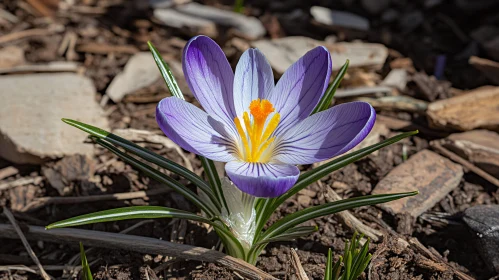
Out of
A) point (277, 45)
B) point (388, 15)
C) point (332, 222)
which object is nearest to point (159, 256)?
point (332, 222)

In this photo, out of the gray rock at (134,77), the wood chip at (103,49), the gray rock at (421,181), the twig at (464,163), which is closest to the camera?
the gray rock at (421,181)

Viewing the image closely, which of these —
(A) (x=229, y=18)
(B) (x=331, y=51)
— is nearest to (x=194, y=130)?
(B) (x=331, y=51)

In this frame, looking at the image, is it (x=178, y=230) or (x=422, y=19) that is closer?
(x=178, y=230)

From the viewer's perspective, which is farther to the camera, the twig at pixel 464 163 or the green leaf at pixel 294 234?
the twig at pixel 464 163

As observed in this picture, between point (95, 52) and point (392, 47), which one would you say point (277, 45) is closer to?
point (392, 47)

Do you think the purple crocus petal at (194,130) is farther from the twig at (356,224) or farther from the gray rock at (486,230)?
the gray rock at (486,230)

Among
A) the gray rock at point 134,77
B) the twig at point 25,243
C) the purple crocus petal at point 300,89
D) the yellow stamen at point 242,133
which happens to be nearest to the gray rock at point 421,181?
the purple crocus petal at point 300,89

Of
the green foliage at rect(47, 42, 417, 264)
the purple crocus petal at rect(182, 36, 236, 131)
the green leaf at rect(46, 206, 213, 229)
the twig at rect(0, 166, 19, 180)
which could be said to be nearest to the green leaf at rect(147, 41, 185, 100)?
the green foliage at rect(47, 42, 417, 264)

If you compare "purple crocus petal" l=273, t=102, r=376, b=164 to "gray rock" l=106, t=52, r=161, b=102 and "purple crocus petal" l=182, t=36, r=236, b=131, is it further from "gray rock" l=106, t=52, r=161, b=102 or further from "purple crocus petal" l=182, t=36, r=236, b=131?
"gray rock" l=106, t=52, r=161, b=102
